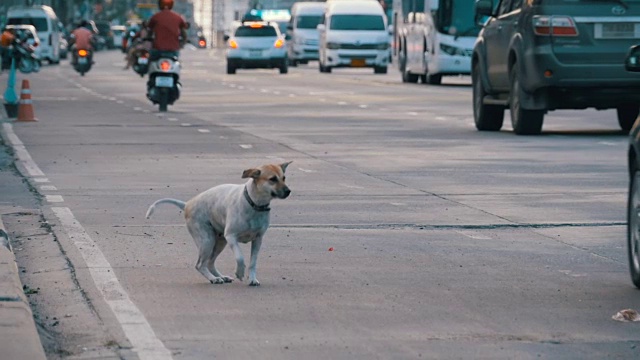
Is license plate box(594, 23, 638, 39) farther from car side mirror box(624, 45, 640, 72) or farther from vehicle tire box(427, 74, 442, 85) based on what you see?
vehicle tire box(427, 74, 442, 85)

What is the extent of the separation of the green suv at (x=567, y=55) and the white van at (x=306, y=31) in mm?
A: 50093

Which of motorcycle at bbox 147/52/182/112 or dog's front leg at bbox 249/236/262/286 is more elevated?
dog's front leg at bbox 249/236/262/286

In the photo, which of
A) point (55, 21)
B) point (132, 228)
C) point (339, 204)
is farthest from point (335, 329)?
point (55, 21)

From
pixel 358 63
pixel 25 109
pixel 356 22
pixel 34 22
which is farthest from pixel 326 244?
pixel 34 22

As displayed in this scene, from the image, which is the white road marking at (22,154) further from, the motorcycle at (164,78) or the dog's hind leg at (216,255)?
the dog's hind leg at (216,255)

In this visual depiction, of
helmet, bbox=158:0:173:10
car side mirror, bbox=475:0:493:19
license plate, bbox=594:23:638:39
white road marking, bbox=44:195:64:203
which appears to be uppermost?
car side mirror, bbox=475:0:493:19

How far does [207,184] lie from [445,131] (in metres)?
9.56

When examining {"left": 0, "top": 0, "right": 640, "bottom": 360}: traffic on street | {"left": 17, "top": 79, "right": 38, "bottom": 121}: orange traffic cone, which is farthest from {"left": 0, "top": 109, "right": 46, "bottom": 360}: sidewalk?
{"left": 17, "top": 79, "right": 38, "bottom": 121}: orange traffic cone

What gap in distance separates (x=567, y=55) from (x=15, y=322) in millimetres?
15241

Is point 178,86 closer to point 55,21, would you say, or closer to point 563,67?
point 563,67

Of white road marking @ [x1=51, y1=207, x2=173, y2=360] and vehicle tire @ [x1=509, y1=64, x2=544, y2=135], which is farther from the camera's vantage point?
vehicle tire @ [x1=509, y1=64, x2=544, y2=135]

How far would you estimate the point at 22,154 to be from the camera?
20.4 meters

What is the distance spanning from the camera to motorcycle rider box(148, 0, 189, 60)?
29.9 m

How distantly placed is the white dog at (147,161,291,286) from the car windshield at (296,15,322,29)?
64.4m
